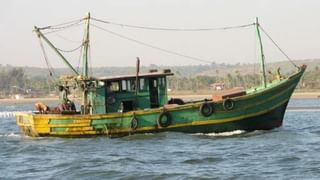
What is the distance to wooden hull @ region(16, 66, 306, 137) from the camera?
27922 millimetres

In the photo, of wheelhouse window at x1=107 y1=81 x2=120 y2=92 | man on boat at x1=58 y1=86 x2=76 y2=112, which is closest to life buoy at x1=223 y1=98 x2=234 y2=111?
wheelhouse window at x1=107 y1=81 x2=120 y2=92

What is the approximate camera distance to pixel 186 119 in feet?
92.1

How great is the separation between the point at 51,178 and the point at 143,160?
11.7ft

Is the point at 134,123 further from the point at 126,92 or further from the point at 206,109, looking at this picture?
the point at 206,109

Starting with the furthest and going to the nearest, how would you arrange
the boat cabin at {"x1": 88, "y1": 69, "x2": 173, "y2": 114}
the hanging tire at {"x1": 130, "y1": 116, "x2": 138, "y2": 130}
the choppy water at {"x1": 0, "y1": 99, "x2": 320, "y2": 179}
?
the boat cabin at {"x1": 88, "y1": 69, "x2": 173, "y2": 114}, the hanging tire at {"x1": 130, "y1": 116, "x2": 138, "y2": 130}, the choppy water at {"x1": 0, "y1": 99, "x2": 320, "y2": 179}

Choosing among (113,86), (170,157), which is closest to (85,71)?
(113,86)

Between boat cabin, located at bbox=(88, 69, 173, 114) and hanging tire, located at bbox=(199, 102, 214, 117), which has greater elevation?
boat cabin, located at bbox=(88, 69, 173, 114)

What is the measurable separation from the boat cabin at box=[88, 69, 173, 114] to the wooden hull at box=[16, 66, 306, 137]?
1.01 metres

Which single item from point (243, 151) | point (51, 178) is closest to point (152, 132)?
point (243, 151)

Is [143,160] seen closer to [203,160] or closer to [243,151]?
[203,160]

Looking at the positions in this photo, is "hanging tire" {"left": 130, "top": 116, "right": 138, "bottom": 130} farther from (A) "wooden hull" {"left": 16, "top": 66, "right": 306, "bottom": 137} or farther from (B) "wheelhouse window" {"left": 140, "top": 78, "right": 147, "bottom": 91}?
(B) "wheelhouse window" {"left": 140, "top": 78, "right": 147, "bottom": 91}

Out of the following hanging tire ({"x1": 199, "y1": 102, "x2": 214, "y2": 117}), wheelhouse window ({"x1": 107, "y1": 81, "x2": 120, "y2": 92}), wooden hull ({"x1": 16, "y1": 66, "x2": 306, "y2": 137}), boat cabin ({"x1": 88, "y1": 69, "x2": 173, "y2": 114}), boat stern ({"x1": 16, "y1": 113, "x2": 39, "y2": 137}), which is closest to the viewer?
hanging tire ({"x1": 199, "y1": 102, "x2": 214, "y2": 117})

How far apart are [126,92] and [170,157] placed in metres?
7.42

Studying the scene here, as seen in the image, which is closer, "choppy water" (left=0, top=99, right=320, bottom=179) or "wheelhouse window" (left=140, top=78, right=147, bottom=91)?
"choppy water" (left=0, top=99, right=320, bottom=179)
